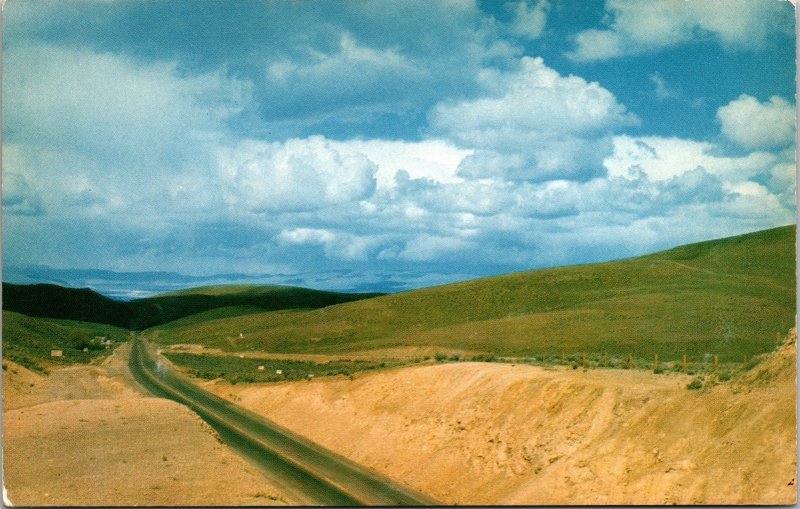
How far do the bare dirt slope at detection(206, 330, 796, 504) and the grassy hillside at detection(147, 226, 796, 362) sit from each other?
11.9 m

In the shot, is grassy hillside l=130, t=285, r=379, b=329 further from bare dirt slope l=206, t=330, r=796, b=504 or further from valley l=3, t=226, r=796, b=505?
bare dirt slope l=206, t=330, r=796, b=504

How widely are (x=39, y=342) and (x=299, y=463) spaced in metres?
23.9

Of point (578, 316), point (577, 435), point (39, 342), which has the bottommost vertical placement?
point (577, 435)

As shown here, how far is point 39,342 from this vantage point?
42406mm

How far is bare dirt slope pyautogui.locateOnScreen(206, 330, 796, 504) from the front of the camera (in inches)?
683

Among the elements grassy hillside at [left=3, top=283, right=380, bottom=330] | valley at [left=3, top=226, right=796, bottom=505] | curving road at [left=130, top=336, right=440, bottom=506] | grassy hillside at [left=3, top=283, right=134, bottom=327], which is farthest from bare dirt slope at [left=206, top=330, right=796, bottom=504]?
grassy hillside at [left=3, top=283, right=380, bottom=330]

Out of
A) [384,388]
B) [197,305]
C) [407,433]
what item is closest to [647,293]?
[384,388]

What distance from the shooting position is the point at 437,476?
976 inches

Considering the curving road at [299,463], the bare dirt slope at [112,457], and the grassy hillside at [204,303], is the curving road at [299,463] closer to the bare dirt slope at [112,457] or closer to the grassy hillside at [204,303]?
the bare dirt slope at [112,457]

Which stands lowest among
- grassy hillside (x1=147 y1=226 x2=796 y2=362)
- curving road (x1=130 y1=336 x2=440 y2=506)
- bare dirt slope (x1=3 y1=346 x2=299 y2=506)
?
curving road (x1=130 y1=336 x2=440 y2=506)

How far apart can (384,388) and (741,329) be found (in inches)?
1180

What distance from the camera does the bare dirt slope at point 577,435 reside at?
17359mm

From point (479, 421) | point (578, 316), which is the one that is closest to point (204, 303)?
point (578, 316)

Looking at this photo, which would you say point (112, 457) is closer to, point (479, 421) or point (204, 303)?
point (479, 421)
